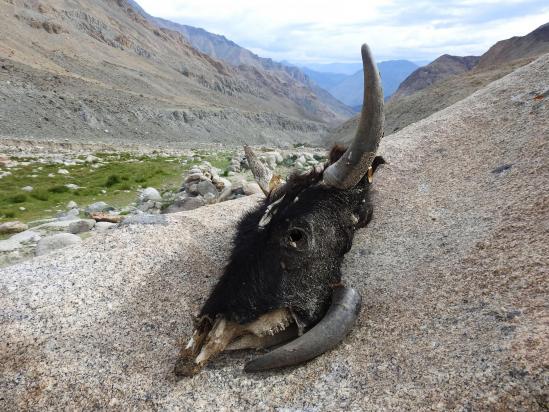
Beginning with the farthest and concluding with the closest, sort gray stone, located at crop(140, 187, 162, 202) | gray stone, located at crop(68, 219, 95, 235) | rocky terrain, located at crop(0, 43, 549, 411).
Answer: gray stone, located at crop(140, 187, 162, 202) < gray stone, located at crop(68, 219, 95, 235) < rocky terrain, located at crop(0, 43, 549, 411)

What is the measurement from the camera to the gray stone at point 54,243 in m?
8.02

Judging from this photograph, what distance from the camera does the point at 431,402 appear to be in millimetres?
3438

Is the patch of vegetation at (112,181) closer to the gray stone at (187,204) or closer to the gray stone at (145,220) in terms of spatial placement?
the gray stone at (187,204)

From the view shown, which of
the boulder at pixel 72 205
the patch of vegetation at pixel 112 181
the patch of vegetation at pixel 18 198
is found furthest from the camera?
the patch of vegetation at pixel 112 181

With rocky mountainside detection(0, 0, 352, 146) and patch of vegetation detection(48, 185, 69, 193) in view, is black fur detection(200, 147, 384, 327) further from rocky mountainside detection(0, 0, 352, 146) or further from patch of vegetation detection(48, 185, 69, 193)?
rocky mountainside detection(0, 0, 352, 146)

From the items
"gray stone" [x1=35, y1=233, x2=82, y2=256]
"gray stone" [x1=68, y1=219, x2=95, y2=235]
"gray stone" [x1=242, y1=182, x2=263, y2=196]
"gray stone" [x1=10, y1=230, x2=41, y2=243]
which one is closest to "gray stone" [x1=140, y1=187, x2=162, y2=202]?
"gray stone" [x1=242, y1=182, x2=263, y2=196]

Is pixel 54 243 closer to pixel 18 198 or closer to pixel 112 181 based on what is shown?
pixel 18 198

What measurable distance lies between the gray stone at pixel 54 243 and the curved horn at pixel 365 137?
5383mm

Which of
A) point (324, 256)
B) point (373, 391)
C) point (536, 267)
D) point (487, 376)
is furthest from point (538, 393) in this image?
point (324, 256)

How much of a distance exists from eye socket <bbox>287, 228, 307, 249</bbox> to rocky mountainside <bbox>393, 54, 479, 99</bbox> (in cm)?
10803

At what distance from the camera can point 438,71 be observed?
11188 centimetres

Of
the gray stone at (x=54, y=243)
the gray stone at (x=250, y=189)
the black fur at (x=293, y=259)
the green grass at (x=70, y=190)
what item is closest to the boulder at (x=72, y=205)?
the green grass at (x=70, y=190)

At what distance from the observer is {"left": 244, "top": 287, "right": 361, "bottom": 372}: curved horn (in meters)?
4.26

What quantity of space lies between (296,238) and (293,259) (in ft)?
0.75
